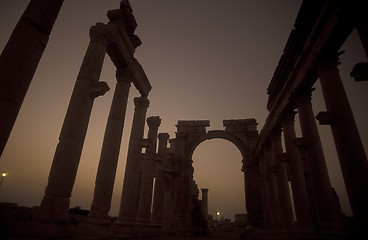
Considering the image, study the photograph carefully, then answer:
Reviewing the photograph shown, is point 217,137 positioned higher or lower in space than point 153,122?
higher

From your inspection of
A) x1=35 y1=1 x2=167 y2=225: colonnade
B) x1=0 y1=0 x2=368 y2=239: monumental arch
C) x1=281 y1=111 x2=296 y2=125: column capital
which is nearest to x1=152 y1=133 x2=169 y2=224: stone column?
x1=0 y1=0 x2=368 y2=239: monumental arch

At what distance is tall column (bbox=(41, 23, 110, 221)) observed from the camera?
6.75 m

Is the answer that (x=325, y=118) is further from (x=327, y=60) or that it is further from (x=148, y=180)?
(x=148, y=180)

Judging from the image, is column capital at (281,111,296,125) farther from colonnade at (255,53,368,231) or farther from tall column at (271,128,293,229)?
tall column at (271,128,293,229)

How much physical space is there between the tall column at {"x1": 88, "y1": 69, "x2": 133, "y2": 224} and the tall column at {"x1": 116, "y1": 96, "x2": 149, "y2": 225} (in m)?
1.95

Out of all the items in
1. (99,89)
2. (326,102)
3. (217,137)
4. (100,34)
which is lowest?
(99,89)

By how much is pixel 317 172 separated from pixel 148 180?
11003mm

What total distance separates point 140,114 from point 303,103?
10155 millimetres

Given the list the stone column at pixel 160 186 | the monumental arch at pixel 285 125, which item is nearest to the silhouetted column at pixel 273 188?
the monumental arch at pixel 285 125

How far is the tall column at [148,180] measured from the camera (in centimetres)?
1417

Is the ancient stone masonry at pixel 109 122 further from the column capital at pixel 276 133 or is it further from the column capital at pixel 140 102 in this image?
the column capital at pixel 276 133

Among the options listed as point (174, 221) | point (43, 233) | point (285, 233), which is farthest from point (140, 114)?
point (174, 221)

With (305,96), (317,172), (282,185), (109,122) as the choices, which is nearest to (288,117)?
(305,96)

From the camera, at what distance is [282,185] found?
658 inches
